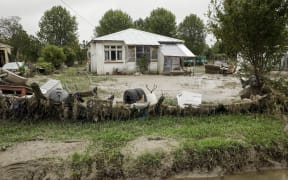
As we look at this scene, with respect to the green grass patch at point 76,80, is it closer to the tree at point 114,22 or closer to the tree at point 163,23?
the tree at point 163,23

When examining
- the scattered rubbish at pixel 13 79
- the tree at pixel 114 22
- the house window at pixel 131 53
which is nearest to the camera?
the scattered rubbish at pixel 13 79

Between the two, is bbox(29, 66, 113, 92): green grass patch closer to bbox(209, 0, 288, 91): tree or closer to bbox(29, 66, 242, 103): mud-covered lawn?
bbox(29, 66, 242, 103): mud-covered lawn

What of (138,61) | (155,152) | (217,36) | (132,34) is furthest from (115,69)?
(155,152)

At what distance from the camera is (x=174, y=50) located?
65.2ft

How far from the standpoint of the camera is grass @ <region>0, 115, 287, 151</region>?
474cm

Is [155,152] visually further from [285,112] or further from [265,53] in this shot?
[265,53]

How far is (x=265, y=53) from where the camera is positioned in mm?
7484

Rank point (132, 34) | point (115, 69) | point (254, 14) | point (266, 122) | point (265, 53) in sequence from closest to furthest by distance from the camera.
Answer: point (266, 122), point (254, 14), point (265, 53), point (115, 69), point (132, 34)

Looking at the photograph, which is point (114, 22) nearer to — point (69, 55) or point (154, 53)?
point (69, 55)

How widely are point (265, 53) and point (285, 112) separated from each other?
7.09 ft

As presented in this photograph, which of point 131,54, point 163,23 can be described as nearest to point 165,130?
point 131,54

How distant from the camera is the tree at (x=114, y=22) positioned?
4194 cm

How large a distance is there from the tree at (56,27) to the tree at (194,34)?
19.7 metres

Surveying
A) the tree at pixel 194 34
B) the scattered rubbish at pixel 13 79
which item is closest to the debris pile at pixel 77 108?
the scattered rubbish at pixel 13 79
